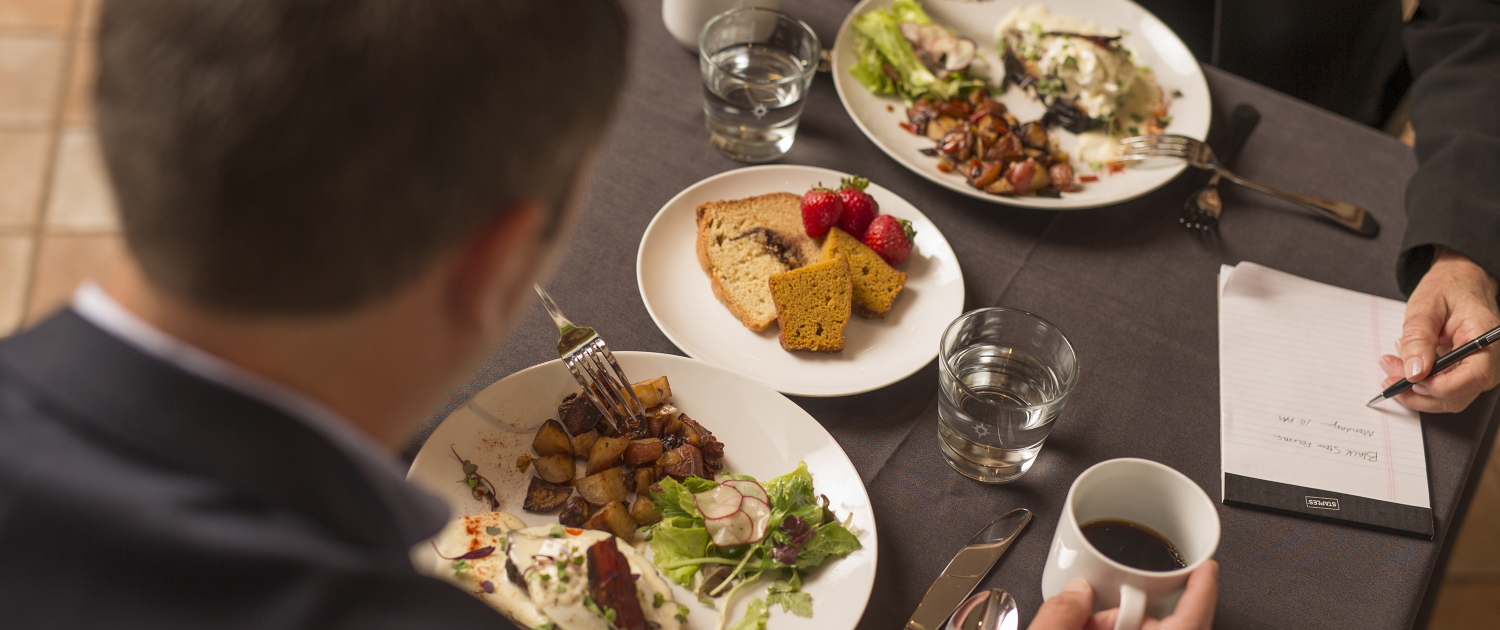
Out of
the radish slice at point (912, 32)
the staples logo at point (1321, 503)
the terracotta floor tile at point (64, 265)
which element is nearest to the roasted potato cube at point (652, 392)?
the staples logo at point (1321, 503)

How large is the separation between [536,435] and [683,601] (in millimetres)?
289

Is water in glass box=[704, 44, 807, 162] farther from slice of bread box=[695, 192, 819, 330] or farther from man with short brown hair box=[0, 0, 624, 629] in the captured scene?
man with short brown hair box=[0, 0, 624, 629]

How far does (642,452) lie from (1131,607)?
59 centimetres

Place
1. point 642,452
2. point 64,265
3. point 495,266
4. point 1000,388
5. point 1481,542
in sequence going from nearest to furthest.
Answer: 1. point 495,266
2. point 642,452
3. point 1000,388
4. point 1481,542
5. point 64,265

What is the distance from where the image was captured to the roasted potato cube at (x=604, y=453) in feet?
3.73

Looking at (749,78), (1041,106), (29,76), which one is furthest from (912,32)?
(29,76)

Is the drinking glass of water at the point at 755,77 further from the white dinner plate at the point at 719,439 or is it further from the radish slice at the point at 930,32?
the white dinner plate at the point at 719,439

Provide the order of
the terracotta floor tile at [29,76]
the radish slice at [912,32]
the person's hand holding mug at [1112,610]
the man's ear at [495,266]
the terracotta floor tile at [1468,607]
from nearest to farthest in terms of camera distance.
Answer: the man's ear at [495,266], the person's hand holding mug at [1112,610], the radish slice at [912,32], the terracotta floor tile at [1468,607], the terracotta floor tile at [29,76]

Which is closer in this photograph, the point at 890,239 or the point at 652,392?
the point at 652,392

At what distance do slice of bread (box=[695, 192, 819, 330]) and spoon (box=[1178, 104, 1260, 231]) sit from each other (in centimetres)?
72

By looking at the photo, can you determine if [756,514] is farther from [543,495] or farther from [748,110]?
[748,110]

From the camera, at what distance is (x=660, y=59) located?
179 centimetres

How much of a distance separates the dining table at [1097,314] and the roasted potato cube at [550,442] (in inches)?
5.9

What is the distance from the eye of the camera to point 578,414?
117 cm
